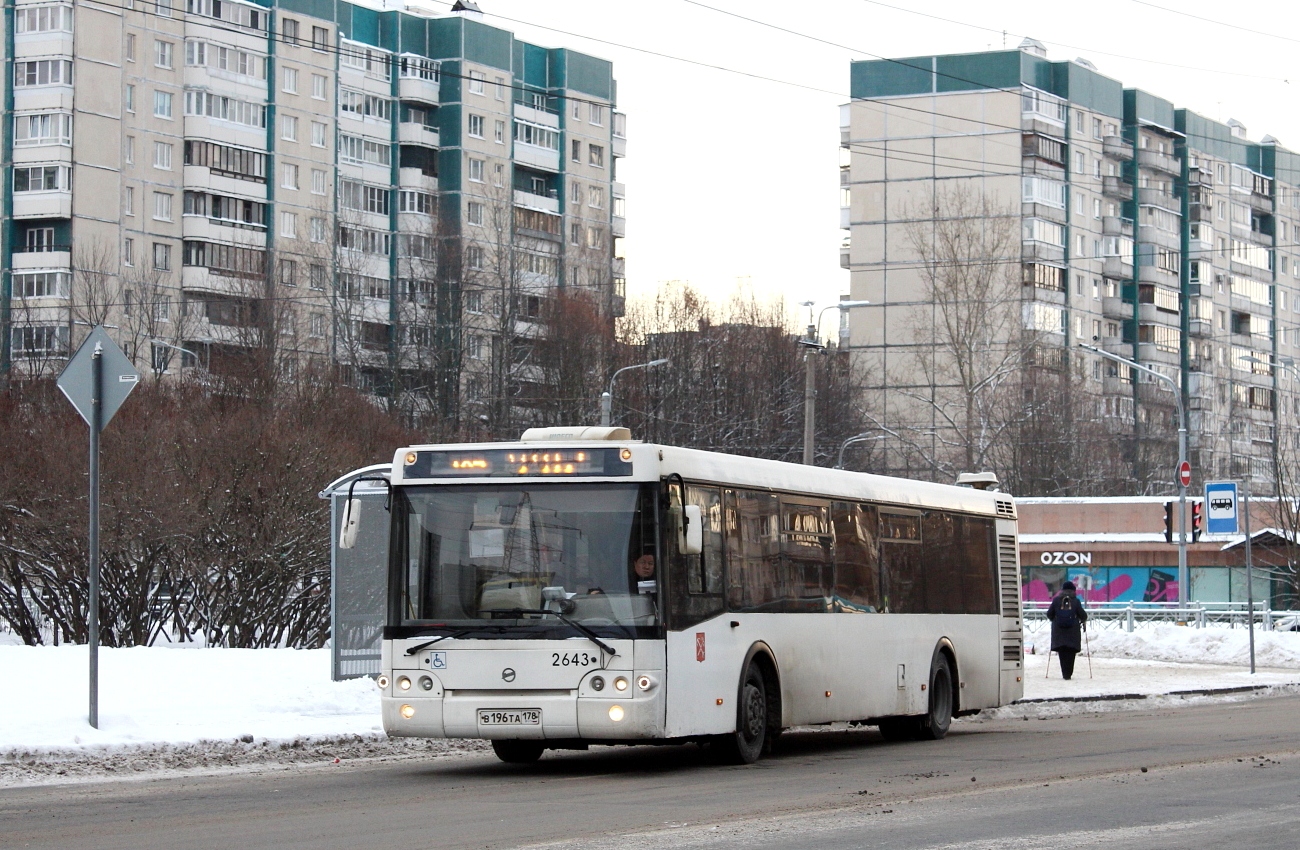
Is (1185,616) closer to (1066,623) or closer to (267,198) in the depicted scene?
(1066,623)

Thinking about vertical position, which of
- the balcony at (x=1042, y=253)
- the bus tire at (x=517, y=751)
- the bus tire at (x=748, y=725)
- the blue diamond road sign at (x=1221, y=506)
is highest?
the balcony at (x=1042, y=253)

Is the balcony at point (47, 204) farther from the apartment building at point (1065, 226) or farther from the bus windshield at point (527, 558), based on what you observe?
the bus windshield at point (527, 558)

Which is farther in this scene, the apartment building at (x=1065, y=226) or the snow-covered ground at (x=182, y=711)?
the apartment building at (x=1065, y=226)

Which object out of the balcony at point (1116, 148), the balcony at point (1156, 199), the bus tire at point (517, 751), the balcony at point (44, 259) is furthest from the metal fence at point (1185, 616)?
the balcony at point (1156, 199)

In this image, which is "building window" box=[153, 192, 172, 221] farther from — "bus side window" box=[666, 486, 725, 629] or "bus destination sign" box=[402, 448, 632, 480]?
"bus side window" box=[666, 486, 725, 629]

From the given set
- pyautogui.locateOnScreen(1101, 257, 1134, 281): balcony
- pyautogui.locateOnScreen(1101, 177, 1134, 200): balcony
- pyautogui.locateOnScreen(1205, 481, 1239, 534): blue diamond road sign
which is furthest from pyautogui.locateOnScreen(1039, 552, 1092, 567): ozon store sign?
pyautogui.locateOnScreen(1101, 177, 1134, 200): balcony

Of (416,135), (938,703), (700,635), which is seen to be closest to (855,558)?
(938,703)

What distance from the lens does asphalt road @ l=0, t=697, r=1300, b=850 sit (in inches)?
405

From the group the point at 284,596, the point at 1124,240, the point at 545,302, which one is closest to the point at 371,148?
the point at 545,302

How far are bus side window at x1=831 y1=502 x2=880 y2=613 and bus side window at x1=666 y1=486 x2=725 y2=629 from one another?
2363mm

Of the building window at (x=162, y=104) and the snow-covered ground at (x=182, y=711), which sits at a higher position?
the building window at (x=162, y=104)

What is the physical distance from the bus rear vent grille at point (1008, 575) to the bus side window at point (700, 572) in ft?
23.4

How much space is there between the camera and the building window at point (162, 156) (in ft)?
277

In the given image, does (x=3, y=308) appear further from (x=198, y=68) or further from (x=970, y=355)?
(x=970, y=355)
